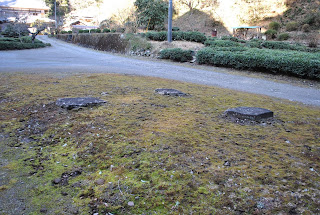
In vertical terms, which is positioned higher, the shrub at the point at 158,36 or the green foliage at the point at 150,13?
the green foliage at the point at 150,13

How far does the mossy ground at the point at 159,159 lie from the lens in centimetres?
150

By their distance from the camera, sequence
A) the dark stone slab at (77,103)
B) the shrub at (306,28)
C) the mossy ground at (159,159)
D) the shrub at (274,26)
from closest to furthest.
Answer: the mossy ground at (159,159)
the dark stone slab at (77,103)
the shrub at (306,28)
the shrub at (274,26)

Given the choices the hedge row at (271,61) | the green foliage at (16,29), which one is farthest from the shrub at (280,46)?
the green foliage at (16,29)

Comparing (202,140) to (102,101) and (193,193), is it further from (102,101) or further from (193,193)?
(102,101)

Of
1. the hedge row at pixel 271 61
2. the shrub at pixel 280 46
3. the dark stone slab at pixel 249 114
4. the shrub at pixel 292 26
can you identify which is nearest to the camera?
the dark stone slab at pixel 249 114

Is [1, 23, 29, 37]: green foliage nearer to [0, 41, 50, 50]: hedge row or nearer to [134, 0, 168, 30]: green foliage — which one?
[0, 41, 50, 50]: hedge row

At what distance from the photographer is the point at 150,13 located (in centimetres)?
1902

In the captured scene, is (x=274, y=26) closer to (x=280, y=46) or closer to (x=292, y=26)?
(x=292, y=26)

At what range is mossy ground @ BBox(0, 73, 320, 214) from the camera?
150 cm

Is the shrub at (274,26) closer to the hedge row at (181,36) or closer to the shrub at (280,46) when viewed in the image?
the shrub at (280,46)

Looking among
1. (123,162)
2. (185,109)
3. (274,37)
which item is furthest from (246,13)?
(123,162)

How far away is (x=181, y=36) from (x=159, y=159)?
14271 mm

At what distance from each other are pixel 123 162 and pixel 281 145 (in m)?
1.46

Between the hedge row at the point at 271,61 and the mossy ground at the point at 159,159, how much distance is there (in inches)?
195
